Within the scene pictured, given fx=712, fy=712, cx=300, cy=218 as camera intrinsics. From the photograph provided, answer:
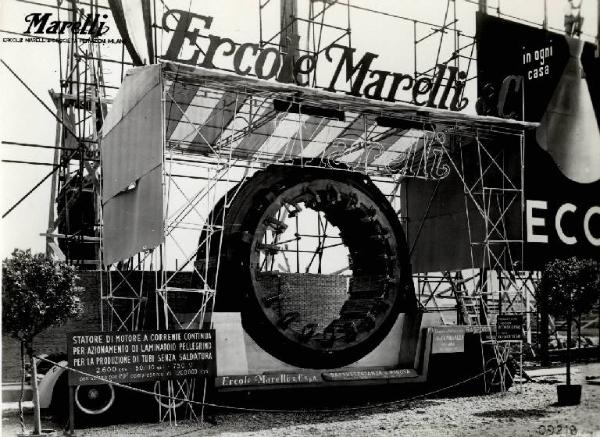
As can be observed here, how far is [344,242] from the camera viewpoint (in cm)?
1811

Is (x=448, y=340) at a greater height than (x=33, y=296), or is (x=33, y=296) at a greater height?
(x=33, y=296)

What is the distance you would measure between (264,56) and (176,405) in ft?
24.2

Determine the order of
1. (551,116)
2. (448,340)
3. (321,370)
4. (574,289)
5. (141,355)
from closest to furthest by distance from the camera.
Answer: (141,355) → (574,289) → (321,370) → (448,340) → (551,116)

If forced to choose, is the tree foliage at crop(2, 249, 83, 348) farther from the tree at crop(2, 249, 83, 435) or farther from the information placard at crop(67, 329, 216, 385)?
the information placard at crop(67, 329, 216, 385)

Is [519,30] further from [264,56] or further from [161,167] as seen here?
[161,167]

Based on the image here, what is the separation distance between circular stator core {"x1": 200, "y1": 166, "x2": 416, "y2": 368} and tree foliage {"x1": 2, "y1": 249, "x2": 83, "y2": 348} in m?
4.13

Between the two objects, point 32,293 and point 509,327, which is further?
point 509,327

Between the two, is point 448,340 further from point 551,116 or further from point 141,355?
point 141,355

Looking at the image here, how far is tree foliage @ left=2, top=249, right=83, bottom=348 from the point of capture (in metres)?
11.1

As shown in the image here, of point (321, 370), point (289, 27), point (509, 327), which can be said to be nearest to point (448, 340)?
point (509, 327)

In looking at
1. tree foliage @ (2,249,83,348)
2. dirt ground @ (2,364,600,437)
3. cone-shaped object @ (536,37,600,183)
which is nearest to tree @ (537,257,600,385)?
dirt ground @ (2,364,600,437)

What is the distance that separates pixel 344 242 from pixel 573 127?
773 cm

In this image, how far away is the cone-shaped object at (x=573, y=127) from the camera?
20000mm

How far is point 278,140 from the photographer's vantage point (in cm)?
1944
